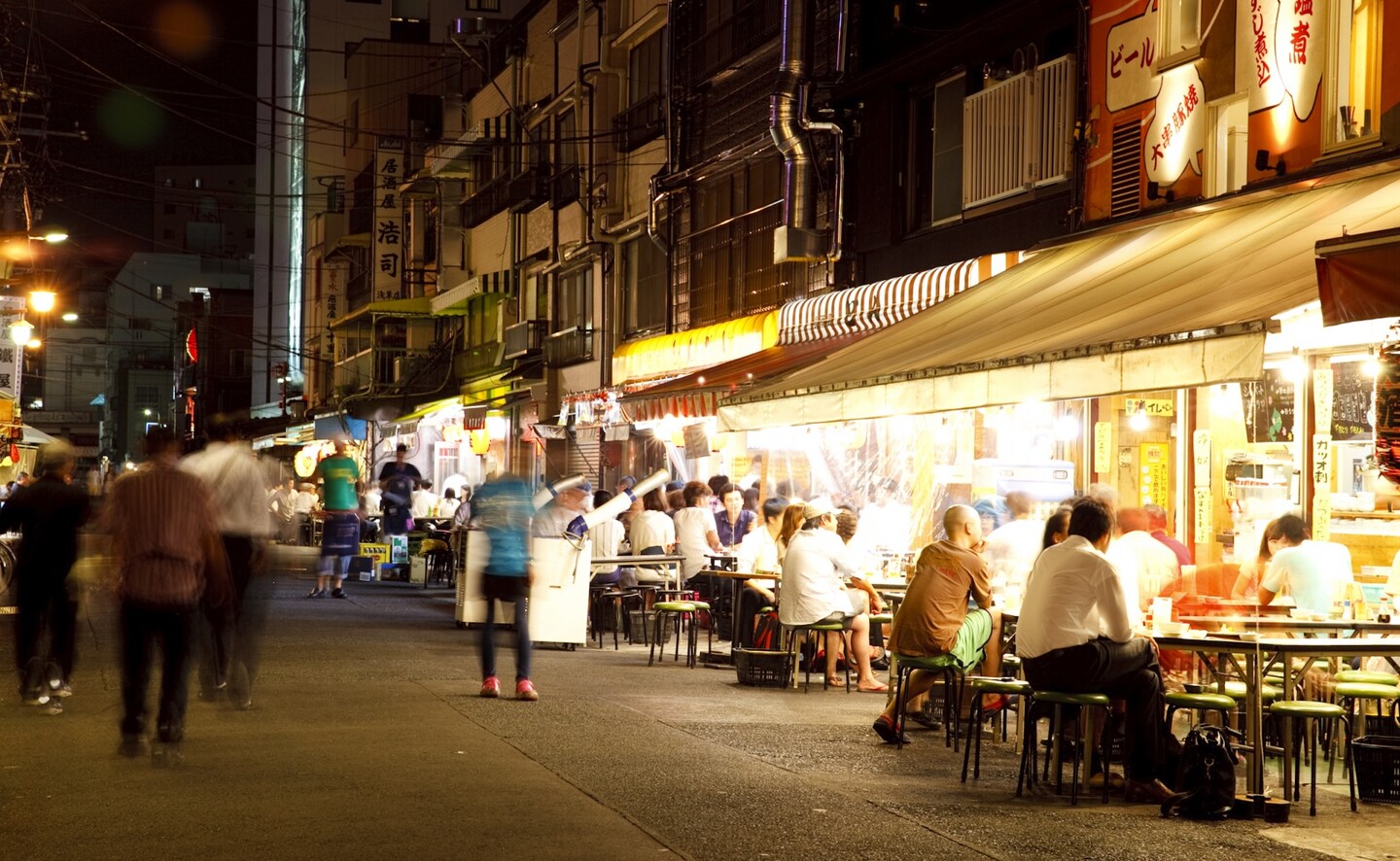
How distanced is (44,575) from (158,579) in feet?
10.8

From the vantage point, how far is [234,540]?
12219 millimetres

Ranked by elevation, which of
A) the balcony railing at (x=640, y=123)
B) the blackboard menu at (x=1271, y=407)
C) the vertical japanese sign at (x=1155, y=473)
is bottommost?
the vertical japanese sign at (x=1155, y=473)

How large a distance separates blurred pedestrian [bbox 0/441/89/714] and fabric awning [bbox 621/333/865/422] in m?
6.99

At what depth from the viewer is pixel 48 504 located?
12.3 meters

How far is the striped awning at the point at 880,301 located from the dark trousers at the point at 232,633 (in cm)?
760

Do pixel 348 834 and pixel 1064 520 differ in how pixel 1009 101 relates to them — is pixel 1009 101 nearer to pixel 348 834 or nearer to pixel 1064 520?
pixel 1064 520

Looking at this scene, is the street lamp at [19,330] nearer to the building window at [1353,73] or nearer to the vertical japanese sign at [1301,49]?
the vertical japanese sign at [1301,49]

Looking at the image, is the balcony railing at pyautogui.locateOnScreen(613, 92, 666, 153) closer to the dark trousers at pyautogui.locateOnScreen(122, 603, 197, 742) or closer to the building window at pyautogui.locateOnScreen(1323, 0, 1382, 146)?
the building window at pyautogui.locateOnScreen(1323, 0, 1382, 146)

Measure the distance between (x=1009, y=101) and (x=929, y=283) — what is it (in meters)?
2.09

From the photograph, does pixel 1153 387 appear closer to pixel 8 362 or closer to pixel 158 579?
pixel 158 579

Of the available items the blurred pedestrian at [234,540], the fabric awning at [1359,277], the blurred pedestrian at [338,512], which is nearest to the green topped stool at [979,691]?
the fabric awning at [1359,277]

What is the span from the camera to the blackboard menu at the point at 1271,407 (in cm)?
1409

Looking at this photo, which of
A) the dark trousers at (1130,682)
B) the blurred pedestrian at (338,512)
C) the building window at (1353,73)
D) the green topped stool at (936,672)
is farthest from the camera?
the blurred pedestrian at (338,512)

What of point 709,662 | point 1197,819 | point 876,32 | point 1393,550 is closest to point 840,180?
point 876,32
